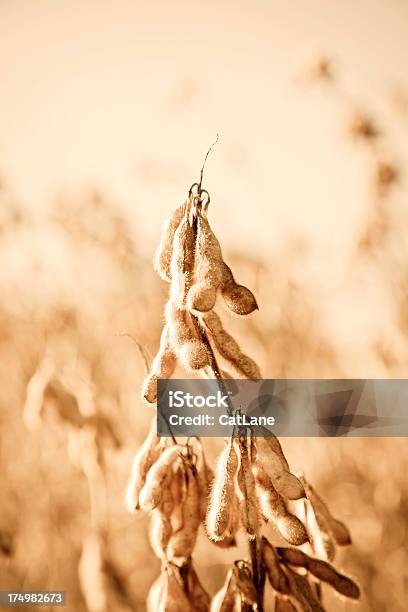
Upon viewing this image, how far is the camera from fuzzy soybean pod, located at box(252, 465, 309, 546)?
1.18 m

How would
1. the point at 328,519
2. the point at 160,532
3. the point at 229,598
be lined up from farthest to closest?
the point at 328,519 → the point at 160,532 → the point at 229,598

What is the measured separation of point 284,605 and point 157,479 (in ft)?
1.23

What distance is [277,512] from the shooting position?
1.20 metres

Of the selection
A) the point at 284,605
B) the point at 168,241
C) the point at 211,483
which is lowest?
the point at 284,605

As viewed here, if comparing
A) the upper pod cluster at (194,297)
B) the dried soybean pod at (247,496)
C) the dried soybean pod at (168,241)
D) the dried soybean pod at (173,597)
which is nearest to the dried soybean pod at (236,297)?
the upper pod cluster at (194,297)

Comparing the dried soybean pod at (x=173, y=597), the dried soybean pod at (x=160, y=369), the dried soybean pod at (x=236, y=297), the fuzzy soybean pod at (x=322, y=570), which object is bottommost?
the dried soybean pod at (x=173, y=597)

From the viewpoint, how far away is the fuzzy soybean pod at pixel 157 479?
4.13ft

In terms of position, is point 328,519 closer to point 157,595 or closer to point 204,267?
point 157,595

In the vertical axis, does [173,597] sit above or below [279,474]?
below

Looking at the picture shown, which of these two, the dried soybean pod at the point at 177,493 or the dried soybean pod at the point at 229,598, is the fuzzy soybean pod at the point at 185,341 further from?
the dried soybean pod at the point at 229,598

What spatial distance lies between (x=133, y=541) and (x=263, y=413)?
72.0 inches

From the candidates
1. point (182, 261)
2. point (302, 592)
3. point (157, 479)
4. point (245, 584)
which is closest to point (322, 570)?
point (302, 592)

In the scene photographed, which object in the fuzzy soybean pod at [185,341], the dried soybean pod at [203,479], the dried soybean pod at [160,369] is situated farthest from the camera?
the dried soybean pod at [203,479]

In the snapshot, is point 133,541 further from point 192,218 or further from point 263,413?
point 192,218
